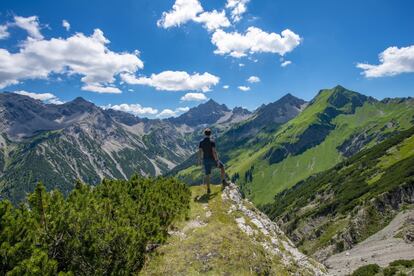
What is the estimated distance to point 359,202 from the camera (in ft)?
386

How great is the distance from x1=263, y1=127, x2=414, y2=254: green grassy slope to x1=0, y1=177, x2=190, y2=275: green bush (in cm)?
8553

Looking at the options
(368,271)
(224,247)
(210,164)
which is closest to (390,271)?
(368,271)

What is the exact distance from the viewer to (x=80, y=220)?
17.3 meters

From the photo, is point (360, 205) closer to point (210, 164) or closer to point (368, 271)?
point (368, 271)

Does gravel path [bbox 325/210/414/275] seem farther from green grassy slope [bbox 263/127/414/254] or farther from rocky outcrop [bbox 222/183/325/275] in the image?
rocky outcrop [bbox 222/183/325/275]

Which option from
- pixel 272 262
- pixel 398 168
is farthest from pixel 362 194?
pixel 272 262

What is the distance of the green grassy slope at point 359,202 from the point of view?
97188 millimetres

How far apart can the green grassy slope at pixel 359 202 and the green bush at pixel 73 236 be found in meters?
85.5

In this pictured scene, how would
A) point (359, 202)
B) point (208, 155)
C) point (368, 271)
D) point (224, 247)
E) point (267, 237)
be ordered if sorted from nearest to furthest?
point (224, 247) → point (267, 237) → point (208, 155) → point (368, 271) → point (359, 202)

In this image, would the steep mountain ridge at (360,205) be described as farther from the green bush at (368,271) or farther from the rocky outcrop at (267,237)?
the rocky outcrop at (267,237)

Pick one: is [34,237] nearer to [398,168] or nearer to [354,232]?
[354,232]

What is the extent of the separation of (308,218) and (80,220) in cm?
13517

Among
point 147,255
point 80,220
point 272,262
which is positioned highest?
point 80,220

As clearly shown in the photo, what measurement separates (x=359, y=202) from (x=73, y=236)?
118m
